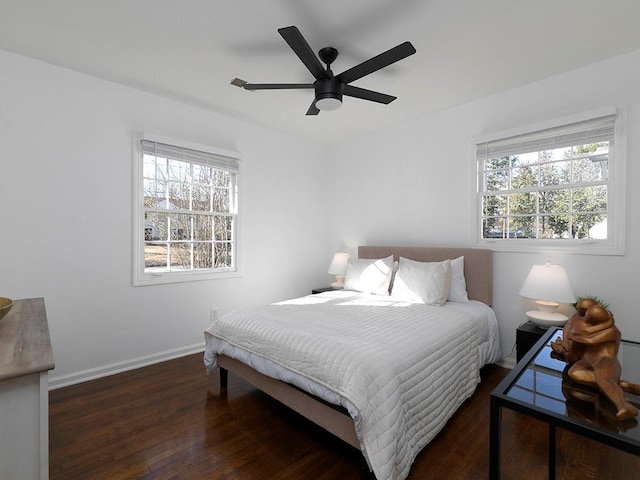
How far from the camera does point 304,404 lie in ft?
6.27

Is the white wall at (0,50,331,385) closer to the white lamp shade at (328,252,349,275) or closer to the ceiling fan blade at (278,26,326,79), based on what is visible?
the white lamp shade at (328,252,349,275)

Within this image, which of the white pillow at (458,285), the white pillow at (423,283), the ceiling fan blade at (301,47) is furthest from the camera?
the white pillow at (458,285)

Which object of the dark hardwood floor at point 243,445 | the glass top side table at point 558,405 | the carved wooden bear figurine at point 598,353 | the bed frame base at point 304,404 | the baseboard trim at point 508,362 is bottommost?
the dark hardwood floor at point 243,445

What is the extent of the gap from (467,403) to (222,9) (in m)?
3.17

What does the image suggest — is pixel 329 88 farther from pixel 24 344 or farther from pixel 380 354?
pixel 24 344

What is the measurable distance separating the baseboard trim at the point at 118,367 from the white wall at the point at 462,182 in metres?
2.45

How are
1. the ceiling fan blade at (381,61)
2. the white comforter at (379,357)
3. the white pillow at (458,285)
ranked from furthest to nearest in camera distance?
the white pillow at (458,285) < the ceiling fan blade at (381,61) < the white comforter at (379,357)

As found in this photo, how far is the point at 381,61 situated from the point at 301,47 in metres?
0.50

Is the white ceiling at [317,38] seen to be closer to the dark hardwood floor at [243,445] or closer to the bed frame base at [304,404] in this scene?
the bed frame base at [304,404]

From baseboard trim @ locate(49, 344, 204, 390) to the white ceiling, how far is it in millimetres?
2601

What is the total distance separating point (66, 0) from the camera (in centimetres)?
192

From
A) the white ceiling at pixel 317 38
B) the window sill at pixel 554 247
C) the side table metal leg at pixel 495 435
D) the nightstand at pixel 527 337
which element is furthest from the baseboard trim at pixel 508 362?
the white ceiling at pixel 317 38

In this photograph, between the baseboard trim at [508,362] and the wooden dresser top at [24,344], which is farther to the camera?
the baseboard trim at [508,362]

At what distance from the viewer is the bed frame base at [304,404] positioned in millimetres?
1677
